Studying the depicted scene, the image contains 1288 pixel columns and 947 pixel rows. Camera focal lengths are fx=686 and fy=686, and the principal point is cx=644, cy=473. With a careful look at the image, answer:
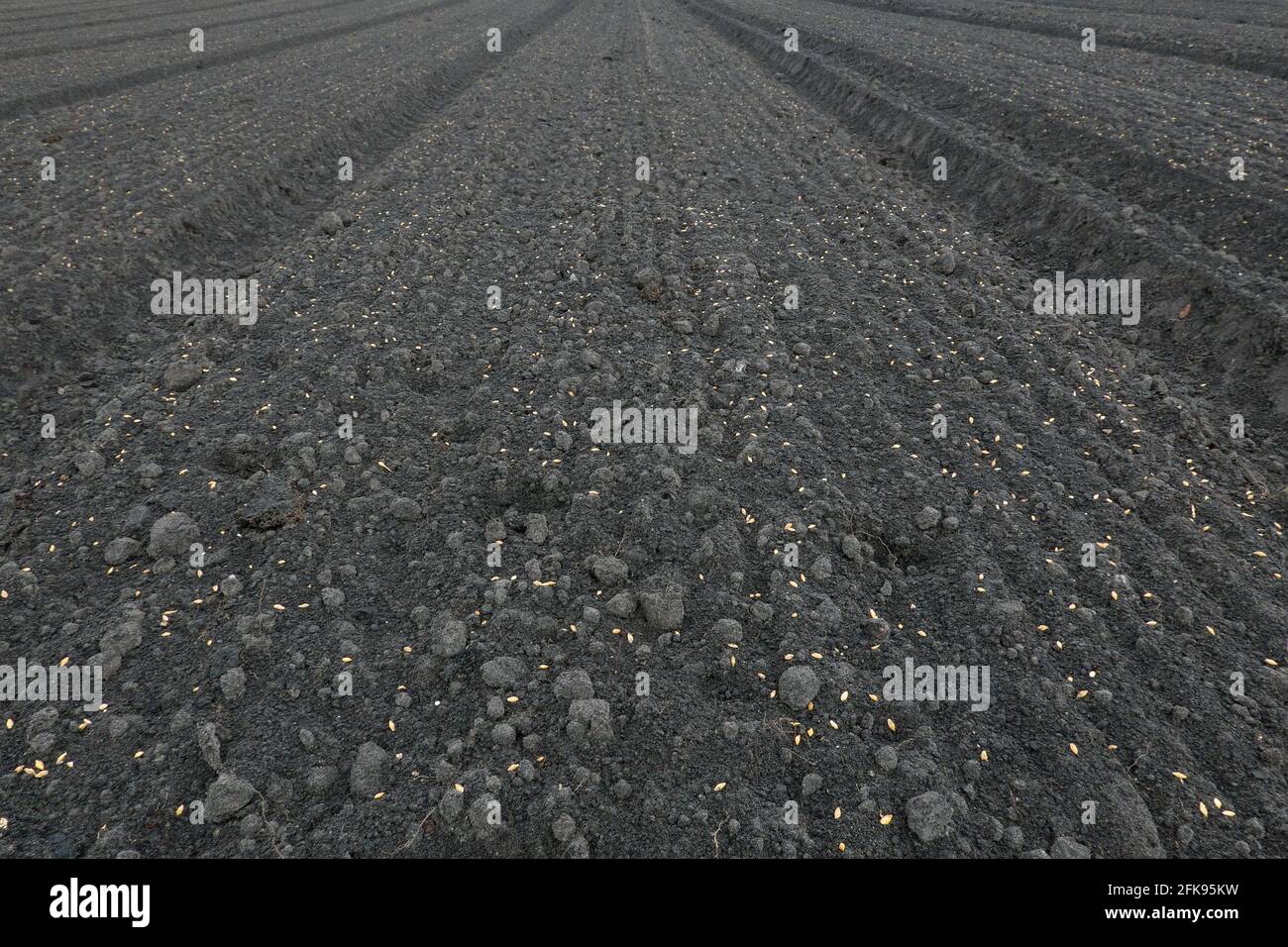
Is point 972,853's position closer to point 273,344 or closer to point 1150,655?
Answer: point 1150,655

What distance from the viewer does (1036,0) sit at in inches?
1056

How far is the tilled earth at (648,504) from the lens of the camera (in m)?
3.13

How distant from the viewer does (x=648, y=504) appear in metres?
4.59

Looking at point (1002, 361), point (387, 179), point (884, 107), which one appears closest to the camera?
point (1002, 361)

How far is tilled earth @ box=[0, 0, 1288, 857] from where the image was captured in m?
Answer: 3.13

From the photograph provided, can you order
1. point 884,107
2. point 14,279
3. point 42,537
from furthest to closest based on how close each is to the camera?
1. point 884,107
2. point 14,279
3. point 42,537

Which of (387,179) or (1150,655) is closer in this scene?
(1150,655)

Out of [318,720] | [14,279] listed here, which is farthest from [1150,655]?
[14,279]

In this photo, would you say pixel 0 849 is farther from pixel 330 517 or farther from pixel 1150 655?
pixel 1150 655

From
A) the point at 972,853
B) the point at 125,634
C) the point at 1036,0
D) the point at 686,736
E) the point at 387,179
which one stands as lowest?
the point at 972,853

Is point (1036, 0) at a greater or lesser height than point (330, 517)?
greater

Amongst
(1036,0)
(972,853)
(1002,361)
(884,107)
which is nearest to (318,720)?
(972,853)

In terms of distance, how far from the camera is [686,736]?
3338 millimetres

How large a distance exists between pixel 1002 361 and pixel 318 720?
590cm
